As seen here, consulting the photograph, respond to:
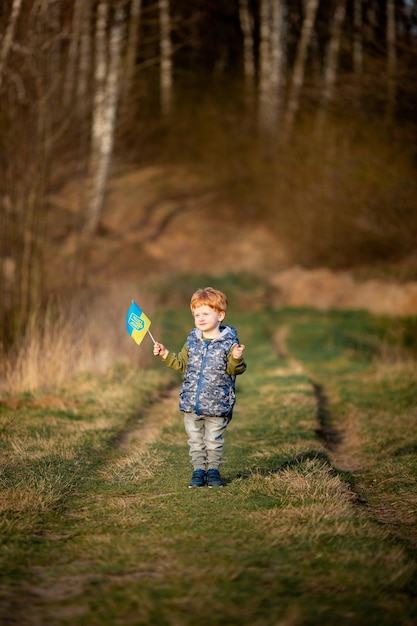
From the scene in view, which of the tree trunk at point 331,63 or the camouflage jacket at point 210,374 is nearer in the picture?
the camouflage jacket at point 210,374

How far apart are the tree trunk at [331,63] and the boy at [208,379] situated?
11.6 meters

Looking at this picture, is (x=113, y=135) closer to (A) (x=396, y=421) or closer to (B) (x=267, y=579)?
(A) (x=396, y=421)

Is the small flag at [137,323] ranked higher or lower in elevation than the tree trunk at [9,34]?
lower

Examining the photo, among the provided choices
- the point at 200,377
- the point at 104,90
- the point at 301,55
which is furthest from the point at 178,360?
the point at 301,55

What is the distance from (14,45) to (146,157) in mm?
18674

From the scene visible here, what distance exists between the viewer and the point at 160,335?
15.5 meters

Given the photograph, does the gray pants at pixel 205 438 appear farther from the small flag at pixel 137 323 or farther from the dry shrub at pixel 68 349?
the dry shrub at pixel 68 349

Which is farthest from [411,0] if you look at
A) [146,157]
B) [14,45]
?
[146,157]

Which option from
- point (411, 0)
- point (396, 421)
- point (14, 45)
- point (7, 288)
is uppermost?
point (411, 0)

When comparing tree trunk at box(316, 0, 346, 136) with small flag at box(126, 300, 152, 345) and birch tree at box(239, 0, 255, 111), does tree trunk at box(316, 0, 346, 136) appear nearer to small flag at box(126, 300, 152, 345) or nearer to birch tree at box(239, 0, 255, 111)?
birch tree at box(239, 0, 255, 111)

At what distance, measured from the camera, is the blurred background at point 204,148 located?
11.9 meters

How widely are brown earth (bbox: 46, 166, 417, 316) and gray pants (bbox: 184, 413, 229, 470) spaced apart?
14320 mm

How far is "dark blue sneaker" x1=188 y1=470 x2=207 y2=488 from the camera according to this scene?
582cm

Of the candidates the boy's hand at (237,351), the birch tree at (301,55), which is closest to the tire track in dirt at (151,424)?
the boy's hand at (237,351)
